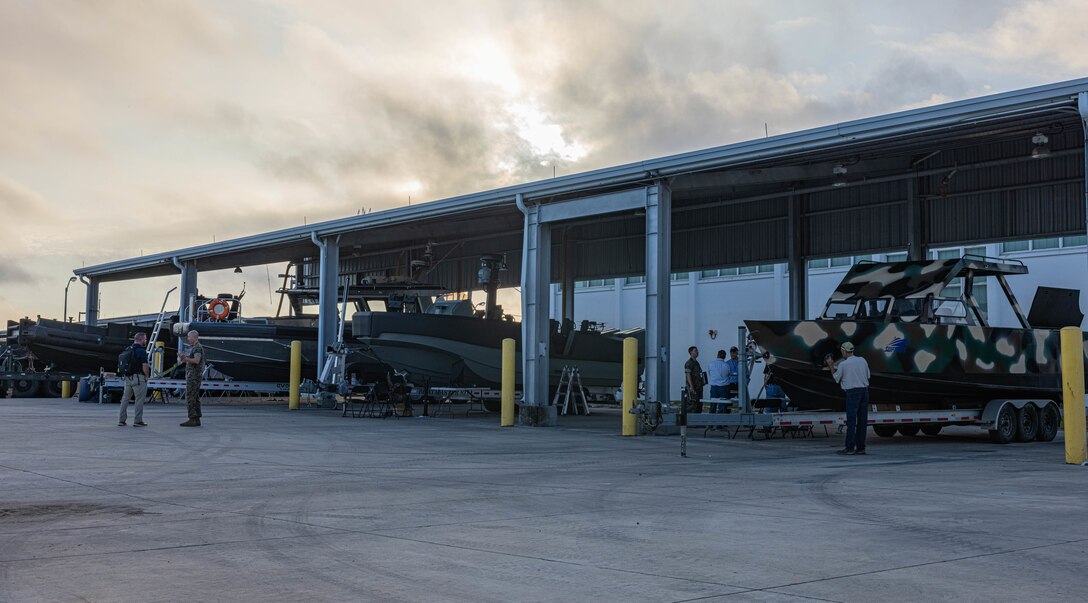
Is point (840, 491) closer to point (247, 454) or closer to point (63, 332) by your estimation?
point (247, 454)

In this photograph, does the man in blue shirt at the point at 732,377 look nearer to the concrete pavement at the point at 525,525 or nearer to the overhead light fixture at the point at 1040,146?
the concrete pavement at the point at 525,525

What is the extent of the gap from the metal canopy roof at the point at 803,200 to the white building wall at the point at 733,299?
5.31 metres

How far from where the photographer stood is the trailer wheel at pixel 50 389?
3075cm

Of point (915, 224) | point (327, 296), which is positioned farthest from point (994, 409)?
point (327, 296)

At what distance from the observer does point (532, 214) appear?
62.6ft

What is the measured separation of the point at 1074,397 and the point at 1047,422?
4.83m

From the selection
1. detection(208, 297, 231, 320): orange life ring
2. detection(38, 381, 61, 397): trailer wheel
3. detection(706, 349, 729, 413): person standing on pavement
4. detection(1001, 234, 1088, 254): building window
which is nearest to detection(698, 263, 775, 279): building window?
detection(1001, 234, 1088, 254): building window

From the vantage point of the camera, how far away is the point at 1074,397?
1116 cm

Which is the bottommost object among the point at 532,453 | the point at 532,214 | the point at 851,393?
the point at 532,453

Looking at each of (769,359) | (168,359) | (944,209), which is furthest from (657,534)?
(168,359)

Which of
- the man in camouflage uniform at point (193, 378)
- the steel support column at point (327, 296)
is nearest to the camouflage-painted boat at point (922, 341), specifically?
the man in camouflage uniform at point (193, 378)

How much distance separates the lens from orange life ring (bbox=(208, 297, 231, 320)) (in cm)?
2784

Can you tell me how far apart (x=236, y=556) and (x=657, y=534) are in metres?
2.44

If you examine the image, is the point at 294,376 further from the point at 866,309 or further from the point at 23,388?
the point at 866,309
